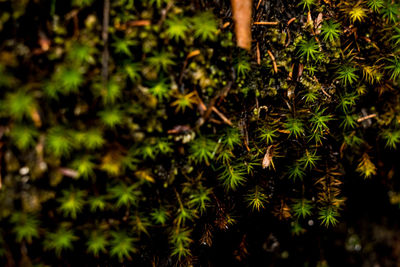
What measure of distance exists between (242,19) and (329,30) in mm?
516

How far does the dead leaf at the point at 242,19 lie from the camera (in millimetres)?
1419

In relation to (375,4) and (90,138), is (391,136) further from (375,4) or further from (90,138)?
(90,138)

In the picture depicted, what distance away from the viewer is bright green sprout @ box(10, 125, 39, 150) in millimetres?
1133

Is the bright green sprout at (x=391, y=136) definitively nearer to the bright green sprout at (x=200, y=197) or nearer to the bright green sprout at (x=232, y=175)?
the bright green sprout at (x=232, y=175)

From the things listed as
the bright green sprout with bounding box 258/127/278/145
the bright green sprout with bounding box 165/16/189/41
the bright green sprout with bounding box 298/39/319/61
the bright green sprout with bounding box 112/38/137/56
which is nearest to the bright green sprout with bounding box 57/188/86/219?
the bright green sprout with bounding box 112/38/137/56

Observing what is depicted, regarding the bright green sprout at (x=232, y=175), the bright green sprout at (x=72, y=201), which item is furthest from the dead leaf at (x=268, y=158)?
the bright green sprout at (x=72, y=201)

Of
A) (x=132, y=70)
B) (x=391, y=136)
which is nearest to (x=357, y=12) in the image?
(x=391, y=136)

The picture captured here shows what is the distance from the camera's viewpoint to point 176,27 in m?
1.25

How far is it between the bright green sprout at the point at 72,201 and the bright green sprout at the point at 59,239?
74 millimetres

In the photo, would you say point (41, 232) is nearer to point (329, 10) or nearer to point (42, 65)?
point (42, 65)

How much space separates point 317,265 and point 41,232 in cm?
226

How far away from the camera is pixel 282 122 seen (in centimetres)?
159

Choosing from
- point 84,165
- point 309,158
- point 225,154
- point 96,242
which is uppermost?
point 84,165

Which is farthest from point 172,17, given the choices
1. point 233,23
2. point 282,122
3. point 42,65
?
point 282,122
